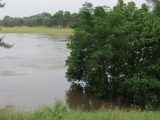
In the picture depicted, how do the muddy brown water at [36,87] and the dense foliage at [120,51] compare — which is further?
the muddy brown water at [36,87]

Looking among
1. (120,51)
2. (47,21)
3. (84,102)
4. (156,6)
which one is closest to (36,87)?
(84,102)

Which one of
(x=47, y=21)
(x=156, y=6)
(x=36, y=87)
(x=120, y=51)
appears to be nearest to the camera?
(x=120, y=51)

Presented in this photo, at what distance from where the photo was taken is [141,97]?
2044 cm

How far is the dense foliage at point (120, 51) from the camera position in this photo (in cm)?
2041

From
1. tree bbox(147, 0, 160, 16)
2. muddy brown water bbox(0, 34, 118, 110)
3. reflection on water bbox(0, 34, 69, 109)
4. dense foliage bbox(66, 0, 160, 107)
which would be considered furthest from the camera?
tree bbox(147, 0, 160, 16)

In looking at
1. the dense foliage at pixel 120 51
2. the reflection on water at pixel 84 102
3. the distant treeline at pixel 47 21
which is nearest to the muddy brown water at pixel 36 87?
the reflection on water at pixel 84 102

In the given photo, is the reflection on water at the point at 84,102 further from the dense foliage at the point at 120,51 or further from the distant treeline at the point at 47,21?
the distant treeline at the point at 47,21

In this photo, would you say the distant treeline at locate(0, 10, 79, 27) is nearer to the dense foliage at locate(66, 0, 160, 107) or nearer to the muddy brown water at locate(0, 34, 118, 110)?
the muddy brown water at locate(0, 34, 118, 110)

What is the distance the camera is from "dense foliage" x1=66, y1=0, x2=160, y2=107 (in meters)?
20.4

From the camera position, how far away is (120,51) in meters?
21.5

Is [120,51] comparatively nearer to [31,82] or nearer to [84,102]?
[84,102]

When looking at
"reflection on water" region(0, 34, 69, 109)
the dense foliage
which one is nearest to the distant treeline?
"reflection on water" region(0, 34, 69, 109)

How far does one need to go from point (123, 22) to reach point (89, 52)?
8.88ft

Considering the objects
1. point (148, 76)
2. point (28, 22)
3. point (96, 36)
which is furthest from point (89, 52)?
point (28, 22)
